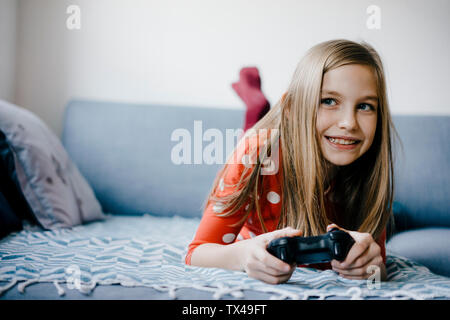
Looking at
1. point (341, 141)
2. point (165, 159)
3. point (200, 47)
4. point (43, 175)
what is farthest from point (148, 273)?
point (200, 47)

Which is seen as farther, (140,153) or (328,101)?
(140,153)

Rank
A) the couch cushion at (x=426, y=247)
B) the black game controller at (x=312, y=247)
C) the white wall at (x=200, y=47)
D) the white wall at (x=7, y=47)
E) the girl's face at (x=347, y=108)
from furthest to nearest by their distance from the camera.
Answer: the white wall at (x=7, y=47) < the white wall at (x=200, y=47) < the couch cushion at (x=426, y=247) < the girl's face at (x=347, y=108) < the black game controller at (x=312, y=247)

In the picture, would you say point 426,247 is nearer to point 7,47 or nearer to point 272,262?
point 272,262

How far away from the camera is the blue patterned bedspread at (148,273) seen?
44cm

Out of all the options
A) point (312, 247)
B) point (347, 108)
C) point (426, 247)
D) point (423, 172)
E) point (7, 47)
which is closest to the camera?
point (312, 247)

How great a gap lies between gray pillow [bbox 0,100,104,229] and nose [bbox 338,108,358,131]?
66cm

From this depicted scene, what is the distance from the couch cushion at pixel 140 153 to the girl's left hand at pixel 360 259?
2.07 feet

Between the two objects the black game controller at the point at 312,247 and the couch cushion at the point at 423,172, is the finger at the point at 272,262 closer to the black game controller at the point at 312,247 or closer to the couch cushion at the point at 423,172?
the black game controller at the point at 312,247

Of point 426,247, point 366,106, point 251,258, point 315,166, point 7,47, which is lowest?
point 426,247

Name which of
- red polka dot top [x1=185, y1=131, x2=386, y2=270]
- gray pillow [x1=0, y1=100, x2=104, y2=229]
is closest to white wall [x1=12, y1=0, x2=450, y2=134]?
gray pillow [x1=0, y1=100, x2=104, y2=229]

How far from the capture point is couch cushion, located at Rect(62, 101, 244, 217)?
1.07 meters

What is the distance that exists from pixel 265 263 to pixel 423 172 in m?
0.78

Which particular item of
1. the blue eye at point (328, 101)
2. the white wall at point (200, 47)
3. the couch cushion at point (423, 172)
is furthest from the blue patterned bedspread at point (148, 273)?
the white wall at point (200, 47)

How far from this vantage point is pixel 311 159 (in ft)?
1.95
